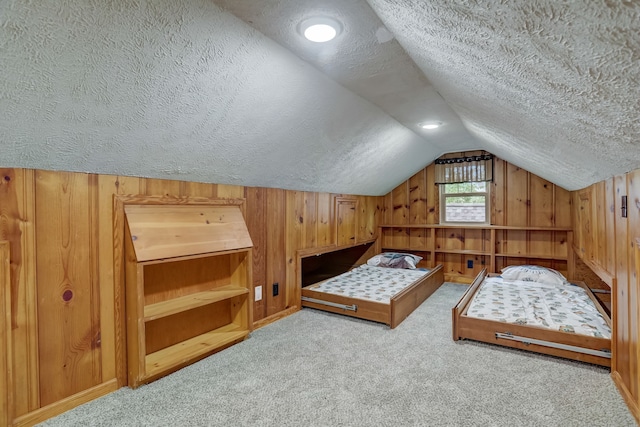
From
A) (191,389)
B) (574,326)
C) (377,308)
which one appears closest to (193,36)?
(191,389)

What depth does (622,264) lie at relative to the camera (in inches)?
76.4

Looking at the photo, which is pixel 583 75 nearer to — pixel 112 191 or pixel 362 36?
pixel 362 36

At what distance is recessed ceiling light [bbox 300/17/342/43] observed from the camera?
4.60ft

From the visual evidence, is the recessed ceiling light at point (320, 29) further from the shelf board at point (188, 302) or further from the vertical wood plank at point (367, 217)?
the vertical wood plank at point (367, 217)

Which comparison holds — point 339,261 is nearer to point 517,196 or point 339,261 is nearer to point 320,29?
point 517,196

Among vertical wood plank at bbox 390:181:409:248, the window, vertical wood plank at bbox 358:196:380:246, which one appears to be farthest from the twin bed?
the window

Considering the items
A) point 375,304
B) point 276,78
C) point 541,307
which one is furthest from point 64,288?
point 541,307

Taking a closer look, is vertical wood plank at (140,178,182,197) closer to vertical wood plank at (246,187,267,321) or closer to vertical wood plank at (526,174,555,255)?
vertical wood plank at (246,187,267,321)

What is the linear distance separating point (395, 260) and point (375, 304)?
171cm

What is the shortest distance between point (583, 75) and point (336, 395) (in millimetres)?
1914

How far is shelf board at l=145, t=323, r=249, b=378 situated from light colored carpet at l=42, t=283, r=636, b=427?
8 centimetres

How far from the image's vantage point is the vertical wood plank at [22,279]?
1613 millimetres

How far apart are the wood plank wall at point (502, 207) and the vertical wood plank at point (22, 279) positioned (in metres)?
4.55

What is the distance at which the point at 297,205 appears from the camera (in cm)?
346
